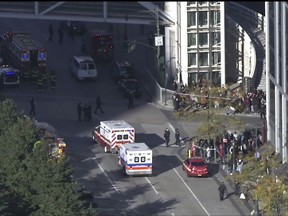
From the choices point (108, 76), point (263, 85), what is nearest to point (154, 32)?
point (108, 76)

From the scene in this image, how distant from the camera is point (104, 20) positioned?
70.9 metres

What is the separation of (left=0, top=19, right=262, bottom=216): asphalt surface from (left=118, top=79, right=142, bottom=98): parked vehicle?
520 millimetres

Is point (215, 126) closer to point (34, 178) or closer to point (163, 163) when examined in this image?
point (163, 163)

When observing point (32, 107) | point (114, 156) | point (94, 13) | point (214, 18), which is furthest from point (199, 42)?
point (114, 156)

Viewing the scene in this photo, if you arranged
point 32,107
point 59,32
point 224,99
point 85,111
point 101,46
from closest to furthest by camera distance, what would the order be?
point 85,111
point 32,107
point 224,99
point 101,46
point 59,32

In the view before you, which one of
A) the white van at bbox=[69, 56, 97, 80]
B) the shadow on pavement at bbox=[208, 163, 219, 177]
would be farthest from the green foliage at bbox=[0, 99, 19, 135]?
the white van at bbox=[69, 56, 97, 80]

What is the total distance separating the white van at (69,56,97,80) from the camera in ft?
247

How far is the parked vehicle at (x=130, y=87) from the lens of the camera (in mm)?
71963

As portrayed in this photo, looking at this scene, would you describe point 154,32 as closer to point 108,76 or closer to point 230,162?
point 108,76

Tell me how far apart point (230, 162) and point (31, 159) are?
1677 cm

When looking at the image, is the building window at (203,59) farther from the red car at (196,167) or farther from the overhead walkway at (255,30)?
the red car at (196,167)

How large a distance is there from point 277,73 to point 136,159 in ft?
30.9

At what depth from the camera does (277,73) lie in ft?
159

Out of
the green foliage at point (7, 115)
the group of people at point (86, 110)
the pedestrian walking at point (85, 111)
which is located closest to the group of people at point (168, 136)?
the group of people at point (86, 110)
